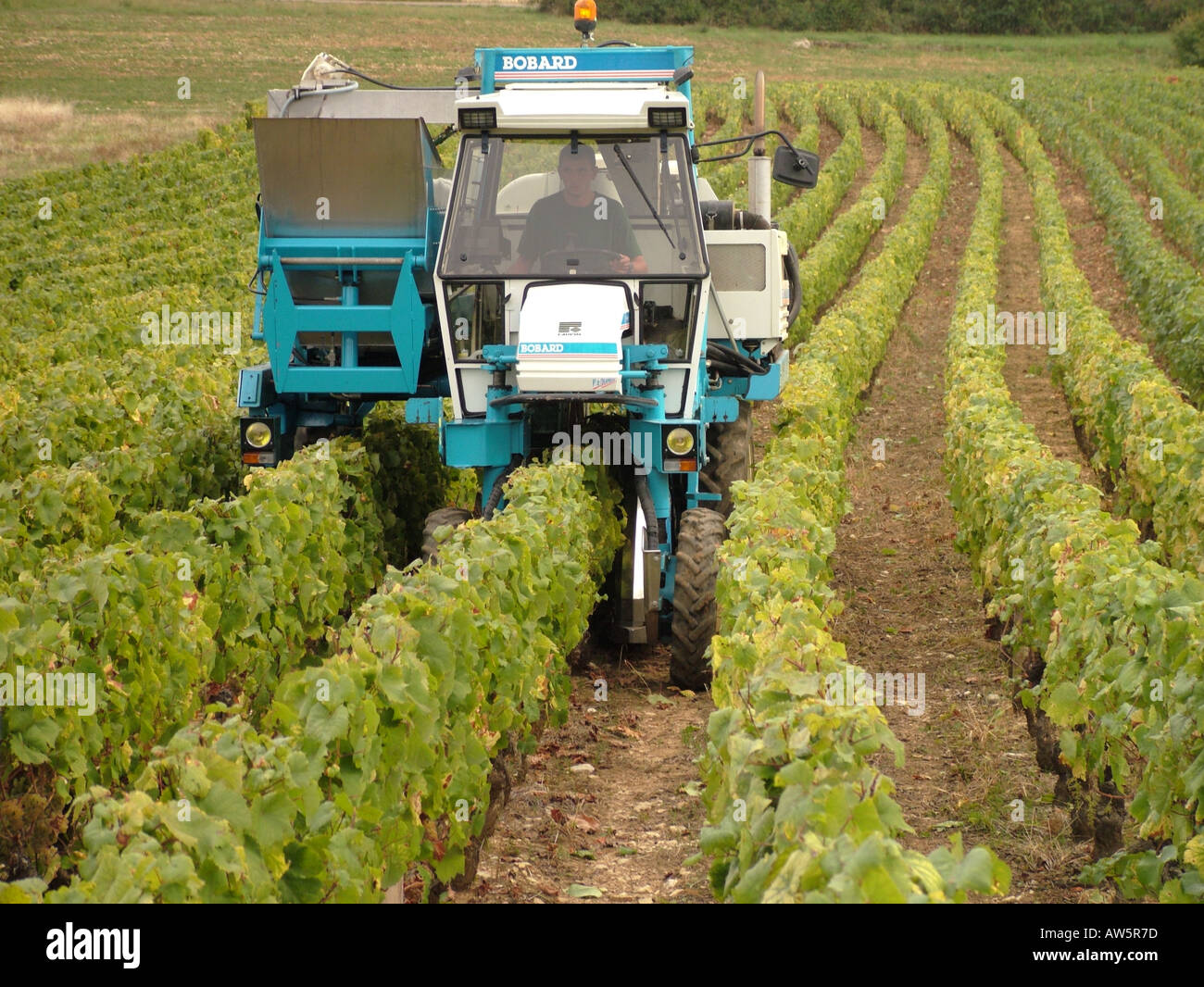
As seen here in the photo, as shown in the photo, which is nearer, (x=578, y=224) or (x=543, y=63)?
(x=578, y=224)

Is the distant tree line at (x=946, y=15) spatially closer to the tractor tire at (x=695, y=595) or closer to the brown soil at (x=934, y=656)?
the brown soil at (x=934, y=656)

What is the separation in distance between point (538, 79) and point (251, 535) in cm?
359

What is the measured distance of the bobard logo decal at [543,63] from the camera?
9.05 meters

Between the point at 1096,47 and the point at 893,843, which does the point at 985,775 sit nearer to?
the point at 893,843

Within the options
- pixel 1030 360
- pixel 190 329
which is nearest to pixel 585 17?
pixel 190 329

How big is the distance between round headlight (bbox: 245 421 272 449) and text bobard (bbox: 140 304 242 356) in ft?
20.7

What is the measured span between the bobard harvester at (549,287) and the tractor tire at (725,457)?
21mm

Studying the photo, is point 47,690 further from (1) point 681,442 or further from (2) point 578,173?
(2) point 578,173

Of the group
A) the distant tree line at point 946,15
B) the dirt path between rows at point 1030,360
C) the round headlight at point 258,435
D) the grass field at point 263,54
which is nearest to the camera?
the round headlight at point 258,435

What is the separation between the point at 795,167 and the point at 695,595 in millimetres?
2609

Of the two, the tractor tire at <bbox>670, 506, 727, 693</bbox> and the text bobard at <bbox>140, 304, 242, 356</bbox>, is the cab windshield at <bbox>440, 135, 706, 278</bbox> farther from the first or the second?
the text bobard at <bbox>140, 304, 242, 356</bbox>

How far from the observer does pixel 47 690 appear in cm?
560

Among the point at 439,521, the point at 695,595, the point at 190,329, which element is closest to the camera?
the point at 695,595
